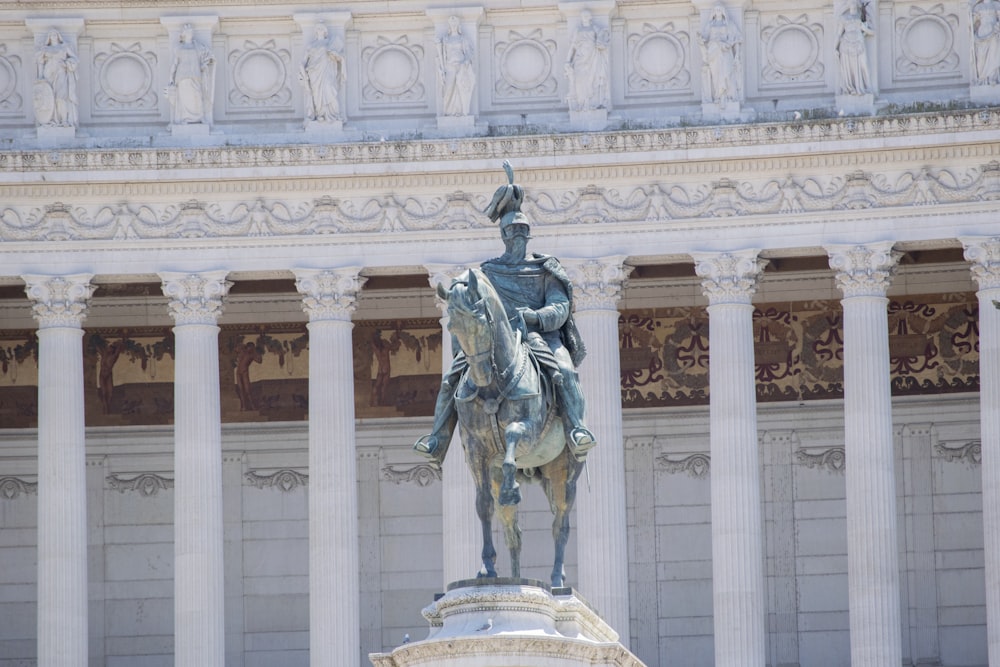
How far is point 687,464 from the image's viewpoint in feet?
222

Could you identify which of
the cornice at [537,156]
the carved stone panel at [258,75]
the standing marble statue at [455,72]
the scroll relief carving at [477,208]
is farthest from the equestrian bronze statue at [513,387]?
the carved stone panel at [258,75]

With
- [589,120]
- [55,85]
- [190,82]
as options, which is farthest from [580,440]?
[55,85]

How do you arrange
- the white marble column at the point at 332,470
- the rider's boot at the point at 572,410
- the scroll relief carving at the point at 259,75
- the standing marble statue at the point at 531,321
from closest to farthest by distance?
the rider's boot at the point at 572,410 < the standing marble statue at the point at 531,321 < the white marble column at the point at 332,470 < the scroll relief carving at the point at 259,75

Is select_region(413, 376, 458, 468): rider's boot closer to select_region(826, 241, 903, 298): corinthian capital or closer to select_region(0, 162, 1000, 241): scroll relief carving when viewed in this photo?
select_region(0, 162, 1000, 241): scroll relief carving

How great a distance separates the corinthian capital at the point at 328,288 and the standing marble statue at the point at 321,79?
341 cm

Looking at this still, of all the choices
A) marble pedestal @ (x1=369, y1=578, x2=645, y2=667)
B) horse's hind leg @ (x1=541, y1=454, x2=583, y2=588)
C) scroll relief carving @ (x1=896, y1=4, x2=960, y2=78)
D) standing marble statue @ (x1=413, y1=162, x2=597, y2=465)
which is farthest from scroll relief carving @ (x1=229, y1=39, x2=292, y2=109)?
marble pedestal @ (x1=369, y1=578, x2=645, y2=667)

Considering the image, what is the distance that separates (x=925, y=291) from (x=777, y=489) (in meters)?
5.46

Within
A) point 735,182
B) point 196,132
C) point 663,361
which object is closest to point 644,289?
point 663,361

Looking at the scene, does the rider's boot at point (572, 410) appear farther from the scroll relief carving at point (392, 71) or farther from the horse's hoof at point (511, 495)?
the scroll relief carving at point (392, 71)

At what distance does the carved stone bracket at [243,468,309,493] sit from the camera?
68500 millimetres

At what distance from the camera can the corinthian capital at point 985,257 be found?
60.5 metres

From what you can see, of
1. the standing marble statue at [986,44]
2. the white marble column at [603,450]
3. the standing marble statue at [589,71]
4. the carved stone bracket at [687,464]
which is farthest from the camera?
the carved stone bracket at [687,464]

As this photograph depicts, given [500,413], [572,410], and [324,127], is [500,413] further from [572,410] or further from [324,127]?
[324,127]

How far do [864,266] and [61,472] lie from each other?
1689cm
